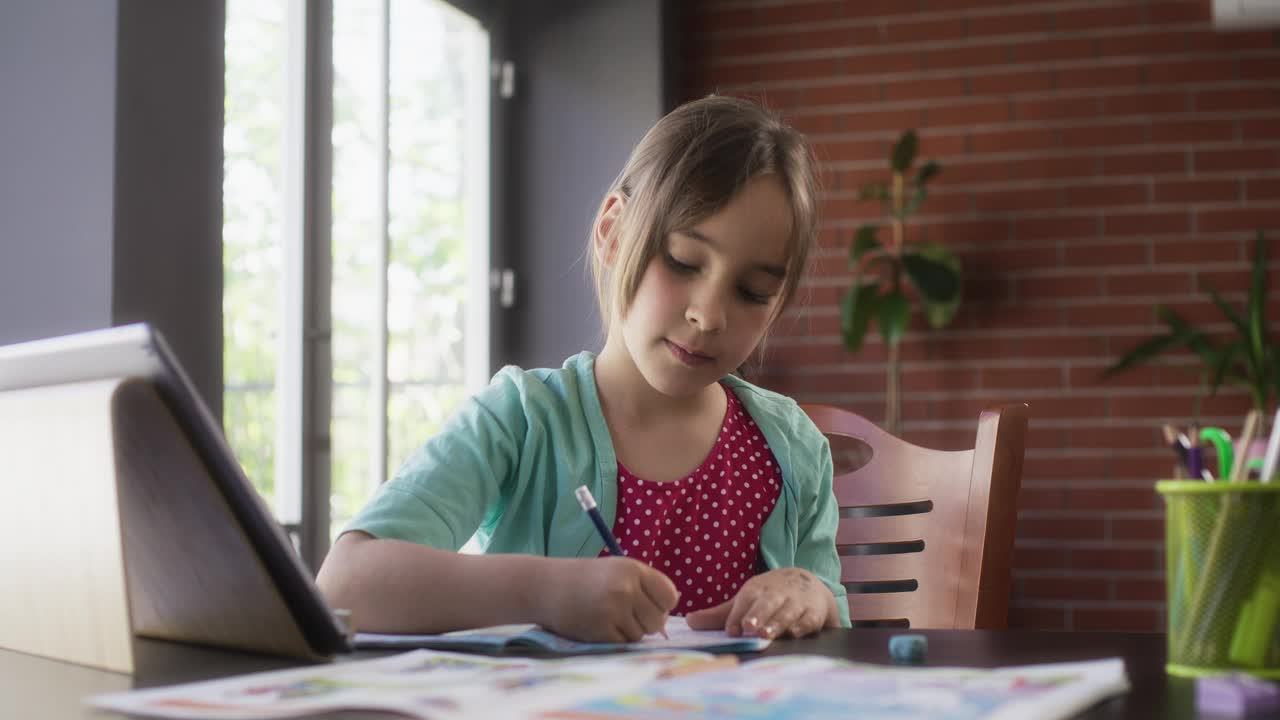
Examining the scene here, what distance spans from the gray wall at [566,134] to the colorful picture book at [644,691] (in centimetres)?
264

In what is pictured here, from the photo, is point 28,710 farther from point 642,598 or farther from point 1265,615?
point 1265,615

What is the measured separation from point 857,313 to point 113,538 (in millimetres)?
2808

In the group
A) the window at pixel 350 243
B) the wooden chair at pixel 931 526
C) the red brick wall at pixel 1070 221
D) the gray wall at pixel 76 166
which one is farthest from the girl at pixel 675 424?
the red brick wall at pixel 1070 221

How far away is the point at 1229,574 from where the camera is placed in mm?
663

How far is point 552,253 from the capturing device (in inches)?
133

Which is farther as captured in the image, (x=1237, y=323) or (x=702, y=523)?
(x=1237, y=323)

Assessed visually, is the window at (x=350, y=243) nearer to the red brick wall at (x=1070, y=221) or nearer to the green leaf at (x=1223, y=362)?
the red brick wall at (x=1070, y=221)

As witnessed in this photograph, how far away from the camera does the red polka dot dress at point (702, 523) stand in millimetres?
1278

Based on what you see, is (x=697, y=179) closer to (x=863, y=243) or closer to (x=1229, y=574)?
(x=1229, y=574)

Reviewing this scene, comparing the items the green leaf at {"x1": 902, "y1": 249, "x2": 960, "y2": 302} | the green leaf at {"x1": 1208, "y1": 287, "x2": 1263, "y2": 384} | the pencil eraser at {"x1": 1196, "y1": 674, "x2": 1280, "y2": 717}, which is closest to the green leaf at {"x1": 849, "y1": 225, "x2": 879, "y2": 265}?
the green leaf at {"x1": 902, "y1": 249, "x2": 960, "y2": 302}

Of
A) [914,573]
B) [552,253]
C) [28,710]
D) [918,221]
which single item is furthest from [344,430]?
[28,710]

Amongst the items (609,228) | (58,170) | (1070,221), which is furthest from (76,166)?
(1070,221)

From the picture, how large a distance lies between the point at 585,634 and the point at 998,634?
28 cm

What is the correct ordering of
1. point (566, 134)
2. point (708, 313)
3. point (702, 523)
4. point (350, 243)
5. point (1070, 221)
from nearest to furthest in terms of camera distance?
point (708, 313), point (702, 523), point (350, 243), point (566, 134), point (1070, 221)
